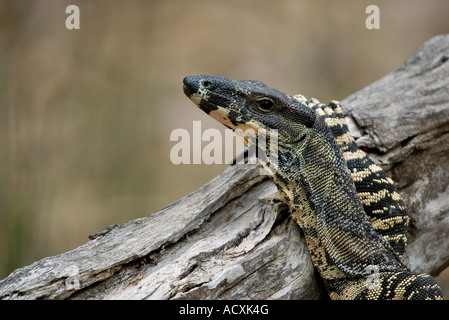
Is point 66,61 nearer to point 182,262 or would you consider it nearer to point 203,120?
point 203,120

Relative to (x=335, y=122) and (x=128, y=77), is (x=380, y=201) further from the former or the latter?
(x=128, y=77)

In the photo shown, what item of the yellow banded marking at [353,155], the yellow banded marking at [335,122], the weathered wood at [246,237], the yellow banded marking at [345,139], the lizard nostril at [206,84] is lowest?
the weathered wood at [246,237]

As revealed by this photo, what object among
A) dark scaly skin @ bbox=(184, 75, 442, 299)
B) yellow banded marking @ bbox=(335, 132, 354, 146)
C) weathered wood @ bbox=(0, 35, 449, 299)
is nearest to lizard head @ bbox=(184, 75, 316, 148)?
dark scaly skin @ bbox=(184, 75, 442, 299)

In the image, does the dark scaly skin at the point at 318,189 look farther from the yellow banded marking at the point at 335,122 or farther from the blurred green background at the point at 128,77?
the blurred green background at the point at 128,77

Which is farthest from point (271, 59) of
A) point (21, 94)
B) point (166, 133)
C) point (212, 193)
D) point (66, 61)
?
point (212, 193)

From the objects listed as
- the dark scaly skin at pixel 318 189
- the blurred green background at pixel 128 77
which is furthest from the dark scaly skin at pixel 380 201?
the blurred green background at pixel 128 77

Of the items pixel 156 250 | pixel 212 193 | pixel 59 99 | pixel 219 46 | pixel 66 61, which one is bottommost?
pixel 156 250

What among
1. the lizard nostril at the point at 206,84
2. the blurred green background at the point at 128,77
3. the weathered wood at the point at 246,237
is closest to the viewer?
the weathered wood at the point at 246,237

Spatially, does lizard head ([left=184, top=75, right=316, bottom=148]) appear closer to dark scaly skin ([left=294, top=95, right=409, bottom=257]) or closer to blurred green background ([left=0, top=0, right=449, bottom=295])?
dark scaly skin ([left=294, top=95, right=409, bottom=257])
